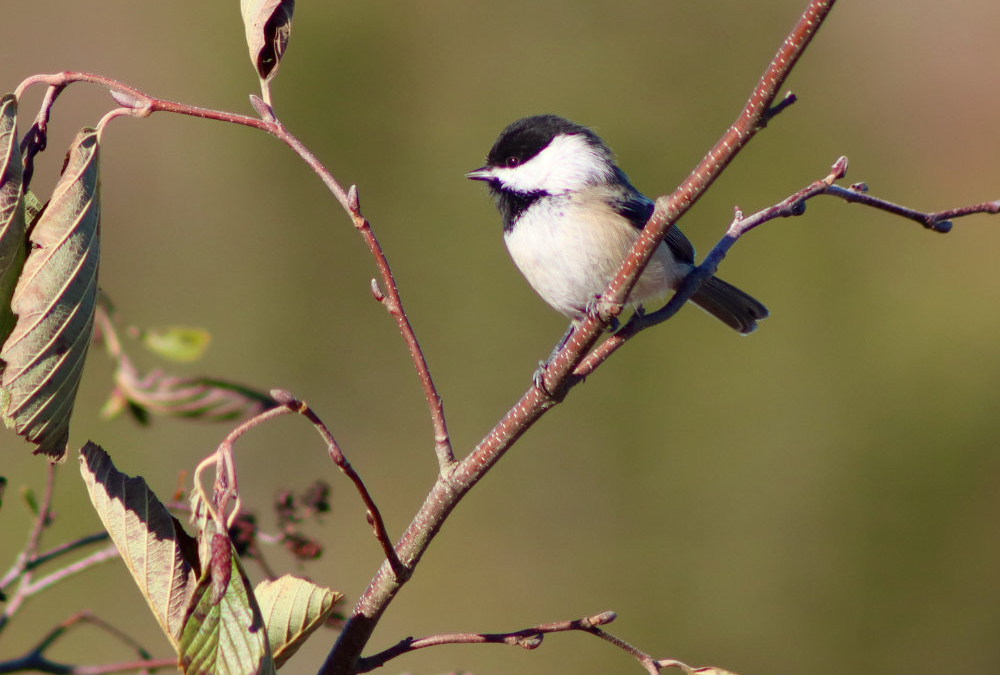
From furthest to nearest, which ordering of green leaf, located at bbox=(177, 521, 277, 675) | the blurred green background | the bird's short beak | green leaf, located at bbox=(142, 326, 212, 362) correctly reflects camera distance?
the blurred green background < the bird's short beak < green leaf, located at bbox=(142, 326, 212, 362) < green leaf, located at bbox=(177, 521, 277, 675)

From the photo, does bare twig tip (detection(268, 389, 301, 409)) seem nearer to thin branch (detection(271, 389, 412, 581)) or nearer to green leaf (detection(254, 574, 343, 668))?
thin branch (detection(271, 389, 412, 581))

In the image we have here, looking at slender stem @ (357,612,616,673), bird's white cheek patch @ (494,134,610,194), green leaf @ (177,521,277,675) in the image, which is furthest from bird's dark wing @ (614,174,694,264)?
green leaf @ (177,521,277,675)

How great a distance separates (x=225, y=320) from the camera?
4.55 m

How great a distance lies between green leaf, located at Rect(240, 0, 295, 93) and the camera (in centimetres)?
123

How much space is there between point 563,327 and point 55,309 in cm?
358

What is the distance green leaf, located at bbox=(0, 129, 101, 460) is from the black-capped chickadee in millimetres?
1575

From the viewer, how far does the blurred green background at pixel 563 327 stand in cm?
408

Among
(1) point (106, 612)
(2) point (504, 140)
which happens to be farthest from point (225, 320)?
(2) point (504, 140)

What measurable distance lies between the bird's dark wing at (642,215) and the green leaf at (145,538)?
1809mm

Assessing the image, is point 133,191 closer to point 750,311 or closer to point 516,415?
point 750,311

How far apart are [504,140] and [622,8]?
8.84ft

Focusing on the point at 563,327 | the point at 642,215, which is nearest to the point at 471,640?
the point at 642,215

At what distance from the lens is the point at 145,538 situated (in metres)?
1.03

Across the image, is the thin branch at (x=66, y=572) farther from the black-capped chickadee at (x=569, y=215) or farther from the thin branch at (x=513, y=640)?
the black-capped chickadee at (x=569, y=215)
